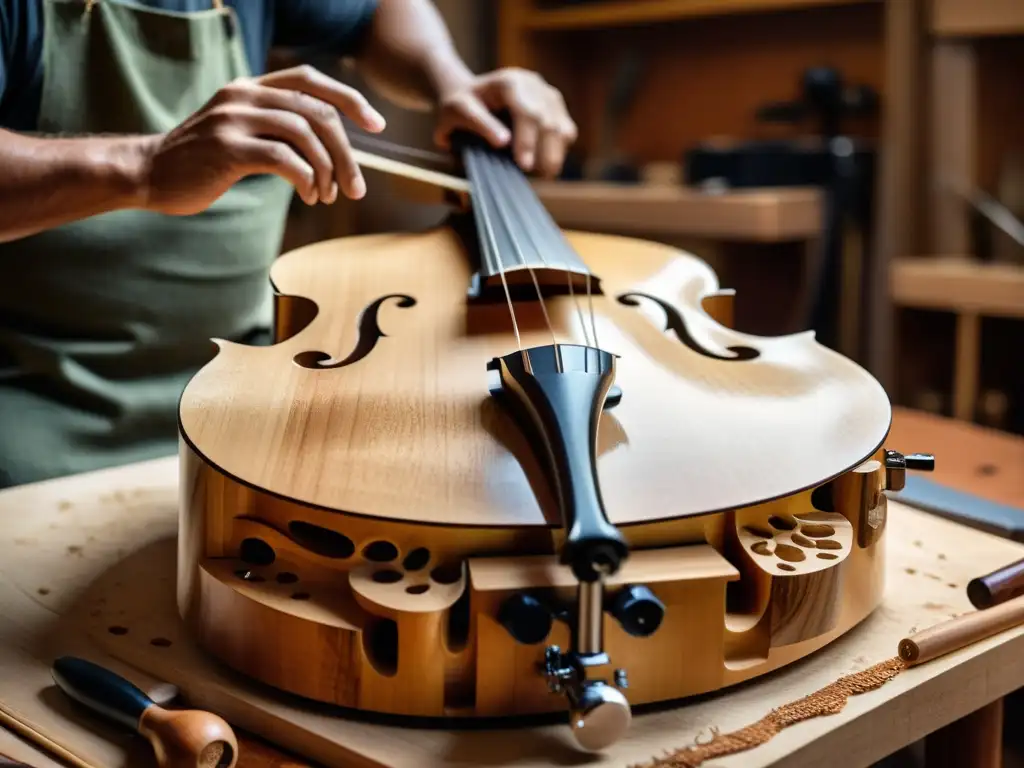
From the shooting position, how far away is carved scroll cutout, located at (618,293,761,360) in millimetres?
845

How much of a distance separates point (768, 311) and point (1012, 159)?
23.1 inches

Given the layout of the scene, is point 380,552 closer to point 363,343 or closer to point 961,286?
point 363,343

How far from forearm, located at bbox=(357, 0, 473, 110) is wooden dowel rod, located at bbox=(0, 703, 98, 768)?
99 cm

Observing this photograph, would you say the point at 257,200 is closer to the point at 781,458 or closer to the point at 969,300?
the point at 781,458

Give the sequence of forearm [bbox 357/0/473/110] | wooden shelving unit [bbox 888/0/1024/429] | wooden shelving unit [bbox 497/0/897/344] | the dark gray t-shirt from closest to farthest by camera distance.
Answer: the dark gray t-shirt → forearm [bbox 357/0/473/110] → wooden shelving unit [bbox 888/0/1024/429] → wooden shelving unit [bbox 497/0/897/344]

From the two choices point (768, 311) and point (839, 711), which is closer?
point (839, 711)

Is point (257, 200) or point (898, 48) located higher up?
point (898, 48)

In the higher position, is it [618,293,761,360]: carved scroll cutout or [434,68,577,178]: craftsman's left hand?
[434,68,577,178]: craftsman's left hand

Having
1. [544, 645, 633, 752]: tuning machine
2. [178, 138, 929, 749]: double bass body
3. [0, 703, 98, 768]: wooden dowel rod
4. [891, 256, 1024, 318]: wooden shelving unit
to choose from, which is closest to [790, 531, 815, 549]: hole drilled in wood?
[178, 138, 929, 749]: double bass body

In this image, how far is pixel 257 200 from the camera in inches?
51.3

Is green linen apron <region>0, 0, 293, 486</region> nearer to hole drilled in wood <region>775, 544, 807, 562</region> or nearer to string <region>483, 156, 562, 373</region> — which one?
string <region>483, 156, 562, 373</region>

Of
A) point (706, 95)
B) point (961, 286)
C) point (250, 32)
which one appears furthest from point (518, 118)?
point (706, 95)

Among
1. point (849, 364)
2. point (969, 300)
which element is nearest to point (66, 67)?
point (849, 364)

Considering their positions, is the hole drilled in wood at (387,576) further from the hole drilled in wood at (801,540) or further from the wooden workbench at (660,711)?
the hole drilled in wood at (801,540)
